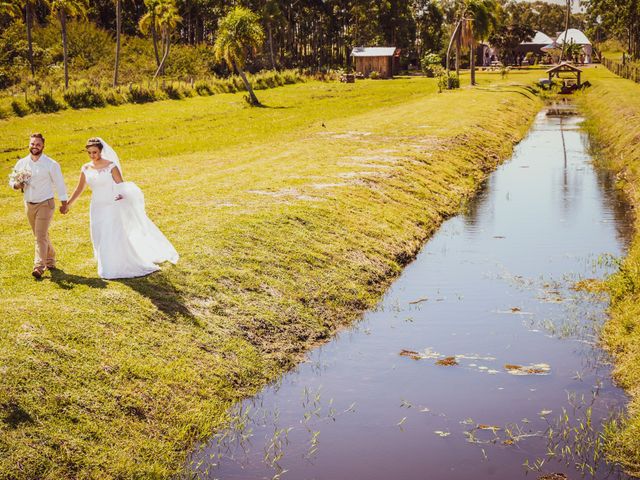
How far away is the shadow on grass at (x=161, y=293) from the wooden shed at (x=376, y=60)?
3740 inches

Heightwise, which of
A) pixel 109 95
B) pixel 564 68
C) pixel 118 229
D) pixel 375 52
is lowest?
pixel 118 229

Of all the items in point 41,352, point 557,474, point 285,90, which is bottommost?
point 557,474

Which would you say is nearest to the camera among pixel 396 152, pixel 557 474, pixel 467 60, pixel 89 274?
pixel 557 474

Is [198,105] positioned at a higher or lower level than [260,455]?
higher

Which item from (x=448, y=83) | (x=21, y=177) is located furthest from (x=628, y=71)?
(x=21, y=177)

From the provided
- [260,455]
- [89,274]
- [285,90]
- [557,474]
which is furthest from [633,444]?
[285,90]

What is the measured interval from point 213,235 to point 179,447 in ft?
26.8

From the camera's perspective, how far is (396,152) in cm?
3444

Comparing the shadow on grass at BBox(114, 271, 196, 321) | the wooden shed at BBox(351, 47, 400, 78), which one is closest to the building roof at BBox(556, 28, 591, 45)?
the wooden shed at BBox(351, 47, 400, 78)

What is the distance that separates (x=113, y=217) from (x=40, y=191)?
4.48 feet

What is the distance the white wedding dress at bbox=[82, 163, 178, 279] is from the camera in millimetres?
14672

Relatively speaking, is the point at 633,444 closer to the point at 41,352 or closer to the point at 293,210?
the point at 41,352

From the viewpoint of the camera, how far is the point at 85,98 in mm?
56281

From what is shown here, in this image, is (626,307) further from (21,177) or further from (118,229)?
(21,177)
